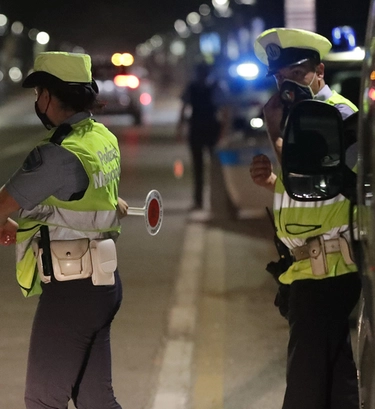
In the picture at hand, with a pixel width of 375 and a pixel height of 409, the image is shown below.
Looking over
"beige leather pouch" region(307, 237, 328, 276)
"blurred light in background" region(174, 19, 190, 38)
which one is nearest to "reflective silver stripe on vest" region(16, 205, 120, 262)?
"beige leather pouch" region(307, 237, 328, 276)

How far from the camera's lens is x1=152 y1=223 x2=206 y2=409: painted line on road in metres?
5.73

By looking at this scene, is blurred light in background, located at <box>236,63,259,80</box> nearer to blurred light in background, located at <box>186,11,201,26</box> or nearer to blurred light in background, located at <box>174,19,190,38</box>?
blurred light in background, located at <box>186,11,201,26</box>

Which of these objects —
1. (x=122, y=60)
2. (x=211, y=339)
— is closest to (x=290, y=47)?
(x=211, y=339)

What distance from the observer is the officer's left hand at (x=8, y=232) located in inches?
158

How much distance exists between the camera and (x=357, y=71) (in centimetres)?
814

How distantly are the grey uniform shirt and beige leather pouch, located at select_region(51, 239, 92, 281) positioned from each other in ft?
0.62

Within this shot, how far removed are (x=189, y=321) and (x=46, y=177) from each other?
3859 mm

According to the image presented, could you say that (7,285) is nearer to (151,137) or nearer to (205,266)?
(205,266)

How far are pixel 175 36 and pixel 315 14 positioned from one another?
374ft

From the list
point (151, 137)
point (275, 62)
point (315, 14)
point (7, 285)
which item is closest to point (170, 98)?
point (151, 137)

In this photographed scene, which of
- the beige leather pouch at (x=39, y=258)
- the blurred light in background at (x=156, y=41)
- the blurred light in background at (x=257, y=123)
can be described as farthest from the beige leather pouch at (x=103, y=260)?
the blurred light in background at (x=156, y=41)

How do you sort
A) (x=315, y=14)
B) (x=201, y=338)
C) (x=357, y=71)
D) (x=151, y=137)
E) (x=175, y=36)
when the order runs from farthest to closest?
1. (x=175, y=36)
2. (x=151, y=137)
3. (x=315, y=14)
4. (x=357, y=71)
5. (x=201, y=338)

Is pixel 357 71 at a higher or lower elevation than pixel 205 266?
higher

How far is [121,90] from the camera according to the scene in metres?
38.0
